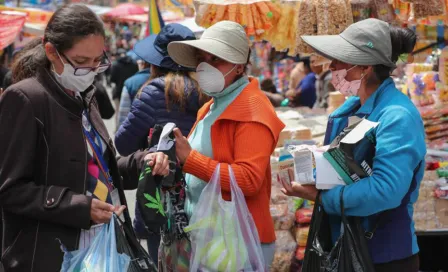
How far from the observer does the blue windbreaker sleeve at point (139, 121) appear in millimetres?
3799

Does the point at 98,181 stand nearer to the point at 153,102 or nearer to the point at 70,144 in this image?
the point at 70,144

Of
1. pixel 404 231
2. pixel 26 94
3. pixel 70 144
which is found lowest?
pixel 404 231

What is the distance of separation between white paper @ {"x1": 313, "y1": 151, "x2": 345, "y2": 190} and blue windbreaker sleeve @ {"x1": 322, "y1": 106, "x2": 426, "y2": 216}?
73 mm

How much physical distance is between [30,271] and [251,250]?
0.91 meters

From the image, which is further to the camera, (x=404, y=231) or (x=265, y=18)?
(x=265, y=18)

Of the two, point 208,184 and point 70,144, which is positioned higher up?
point 70,144

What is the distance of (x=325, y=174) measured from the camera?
2789 millimetres

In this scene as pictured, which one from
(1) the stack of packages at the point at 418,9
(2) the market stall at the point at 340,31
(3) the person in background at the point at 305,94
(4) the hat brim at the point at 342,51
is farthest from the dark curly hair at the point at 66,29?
(3) the person in background at the point at 305,94

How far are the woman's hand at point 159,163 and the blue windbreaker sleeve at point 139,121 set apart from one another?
103 cm

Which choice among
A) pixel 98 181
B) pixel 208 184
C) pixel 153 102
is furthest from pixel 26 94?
pixel 153 102

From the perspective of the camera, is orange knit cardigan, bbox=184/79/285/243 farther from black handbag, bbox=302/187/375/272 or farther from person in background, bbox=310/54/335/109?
person in background, bbox=310/54/335/109

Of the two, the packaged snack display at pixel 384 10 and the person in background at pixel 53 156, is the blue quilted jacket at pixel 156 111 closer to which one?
the person in background at pixel 53 156

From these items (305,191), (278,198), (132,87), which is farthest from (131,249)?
(132,87)

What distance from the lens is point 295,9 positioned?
16.7ft
